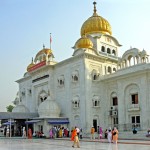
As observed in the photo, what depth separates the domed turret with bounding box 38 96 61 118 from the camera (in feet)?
111

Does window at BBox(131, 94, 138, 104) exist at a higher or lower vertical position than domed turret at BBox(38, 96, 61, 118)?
higher

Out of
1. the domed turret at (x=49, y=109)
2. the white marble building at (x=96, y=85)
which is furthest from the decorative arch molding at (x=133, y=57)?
the domed turret at (x=49, y=109)

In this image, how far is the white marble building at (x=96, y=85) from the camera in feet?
95.9

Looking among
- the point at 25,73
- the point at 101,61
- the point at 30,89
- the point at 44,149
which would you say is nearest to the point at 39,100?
the point at 30,89

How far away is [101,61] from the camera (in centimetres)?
3469

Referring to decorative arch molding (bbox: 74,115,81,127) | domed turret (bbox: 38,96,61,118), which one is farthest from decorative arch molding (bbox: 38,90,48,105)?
decorative arch molding (bbox: 74,115,81,127)

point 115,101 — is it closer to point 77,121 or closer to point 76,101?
point 76,101

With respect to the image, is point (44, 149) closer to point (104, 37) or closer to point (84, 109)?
point (84, 109)

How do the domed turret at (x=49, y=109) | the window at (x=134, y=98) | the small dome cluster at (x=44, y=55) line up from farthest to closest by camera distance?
1. the small dome cluster at (x=44, y=55)
2. the domed turret at (x=49, y=109)
3. the window at (x=134, y=98)


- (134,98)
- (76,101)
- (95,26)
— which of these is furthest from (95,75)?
(95,26)

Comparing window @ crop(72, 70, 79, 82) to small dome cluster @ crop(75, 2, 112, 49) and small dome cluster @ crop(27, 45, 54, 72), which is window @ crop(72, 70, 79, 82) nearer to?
small dome cluster @ crop(75, 2, 112, 49)

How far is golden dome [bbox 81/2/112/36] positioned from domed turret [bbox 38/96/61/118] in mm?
11195

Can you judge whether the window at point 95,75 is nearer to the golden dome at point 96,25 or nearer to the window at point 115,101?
the window at point 115,101

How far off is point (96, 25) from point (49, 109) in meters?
13.3
